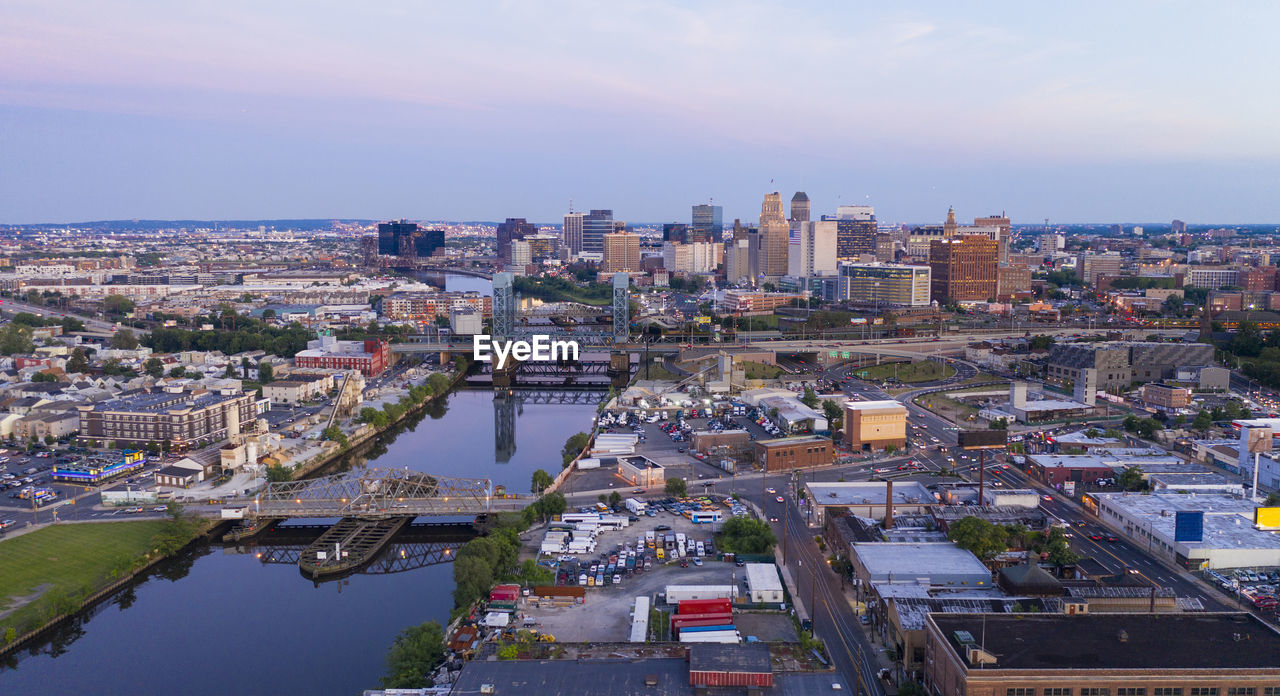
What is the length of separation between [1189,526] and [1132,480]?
289cm

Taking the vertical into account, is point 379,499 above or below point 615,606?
above

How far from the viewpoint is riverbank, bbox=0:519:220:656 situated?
31.8ft

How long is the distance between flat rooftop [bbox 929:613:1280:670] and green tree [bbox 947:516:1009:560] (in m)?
2.52

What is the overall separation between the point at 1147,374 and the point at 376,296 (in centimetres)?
3162

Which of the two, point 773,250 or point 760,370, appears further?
point 773,250

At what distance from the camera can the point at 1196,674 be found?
6.87 metres

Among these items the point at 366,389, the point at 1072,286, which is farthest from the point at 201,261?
the point at 1072,286

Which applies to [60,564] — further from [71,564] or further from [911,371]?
[911,371]

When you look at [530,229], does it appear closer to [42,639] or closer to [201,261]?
[201,261]

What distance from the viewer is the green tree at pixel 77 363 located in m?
23.0

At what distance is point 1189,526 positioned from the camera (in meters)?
10.6

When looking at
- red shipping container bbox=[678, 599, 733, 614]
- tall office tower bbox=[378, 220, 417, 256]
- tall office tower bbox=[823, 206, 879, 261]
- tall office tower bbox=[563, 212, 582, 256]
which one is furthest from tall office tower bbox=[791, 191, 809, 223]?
red shipping container bbox=[678, 599, 733, 614]

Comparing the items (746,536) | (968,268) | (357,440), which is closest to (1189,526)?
(746,536)

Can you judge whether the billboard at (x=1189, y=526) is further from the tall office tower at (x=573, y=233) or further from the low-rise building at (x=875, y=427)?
the tall office tower at (x=573, y=233)
